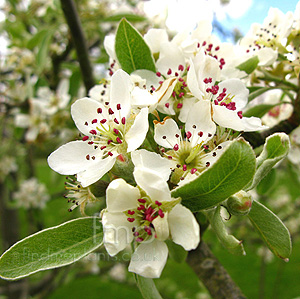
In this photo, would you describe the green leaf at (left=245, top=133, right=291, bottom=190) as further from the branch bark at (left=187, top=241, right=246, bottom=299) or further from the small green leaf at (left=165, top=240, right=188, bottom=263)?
the branch bark at (left=187, top=241, right=246, bottom=299)

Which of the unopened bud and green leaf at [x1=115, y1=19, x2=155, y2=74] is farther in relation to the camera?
green leaf at [x1=115, y1=19, x2=155, y2=74]

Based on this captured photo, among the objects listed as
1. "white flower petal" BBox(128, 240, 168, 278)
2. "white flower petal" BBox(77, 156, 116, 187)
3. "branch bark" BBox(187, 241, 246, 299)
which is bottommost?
"branch bark" BBox(187, 241, 246, 299)

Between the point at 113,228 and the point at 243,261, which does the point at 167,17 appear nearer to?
the point at 113,228

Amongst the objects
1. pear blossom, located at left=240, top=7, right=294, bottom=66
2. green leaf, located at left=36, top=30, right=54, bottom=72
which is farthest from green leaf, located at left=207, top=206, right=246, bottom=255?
green leaf, located at left=36, top=30, right=54, bottom=72

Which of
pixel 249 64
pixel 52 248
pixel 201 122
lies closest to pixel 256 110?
pixel 249 64

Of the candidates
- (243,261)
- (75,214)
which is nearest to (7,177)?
(75,214)

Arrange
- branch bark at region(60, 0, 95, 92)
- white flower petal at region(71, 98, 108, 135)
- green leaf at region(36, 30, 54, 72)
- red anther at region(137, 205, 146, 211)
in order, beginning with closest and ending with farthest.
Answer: red anther at region(137, 205, 146, 211) → white flower petal at region(71, 98, 108, 135) → branch bark at region(60, 0, 95, 92) → green leaf at region(36, 30, 54, 72)

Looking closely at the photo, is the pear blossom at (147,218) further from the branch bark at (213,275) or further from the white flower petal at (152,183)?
the branch bark at (213,275)

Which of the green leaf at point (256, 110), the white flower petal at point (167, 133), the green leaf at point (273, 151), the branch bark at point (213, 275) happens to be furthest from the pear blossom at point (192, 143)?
the branch bark at point (213, 275)
